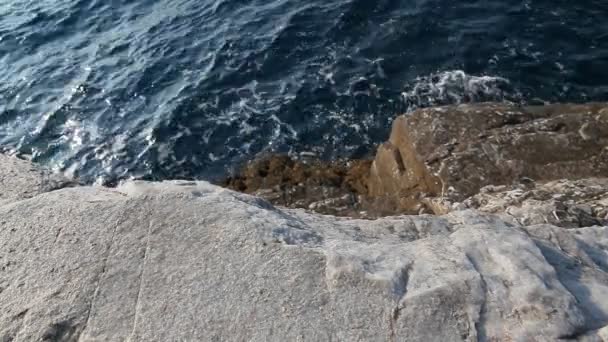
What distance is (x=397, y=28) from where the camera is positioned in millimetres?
13516

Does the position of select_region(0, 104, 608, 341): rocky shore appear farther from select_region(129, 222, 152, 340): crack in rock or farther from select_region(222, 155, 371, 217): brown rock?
select_region(222, 155, 371, 217): brown rock

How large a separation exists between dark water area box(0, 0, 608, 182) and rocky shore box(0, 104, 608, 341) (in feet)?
17.1

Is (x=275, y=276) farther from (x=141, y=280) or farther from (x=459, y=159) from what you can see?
(x=459, y=159)

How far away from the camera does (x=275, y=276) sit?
432 cm

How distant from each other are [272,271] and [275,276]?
0.05 meters

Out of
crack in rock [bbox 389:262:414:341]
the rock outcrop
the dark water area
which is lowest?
the dark water area

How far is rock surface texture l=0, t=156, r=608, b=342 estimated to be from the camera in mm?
3936

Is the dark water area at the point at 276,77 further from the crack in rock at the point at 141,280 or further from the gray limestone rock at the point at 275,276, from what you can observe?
the crack in rock at the point at 141,280

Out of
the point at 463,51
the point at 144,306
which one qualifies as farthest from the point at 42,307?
the point at 463,51

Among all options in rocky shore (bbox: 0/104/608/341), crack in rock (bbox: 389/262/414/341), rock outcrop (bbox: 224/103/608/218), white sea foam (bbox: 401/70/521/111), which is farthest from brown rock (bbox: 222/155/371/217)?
crack in rock (bbox: 389/262/414/341)

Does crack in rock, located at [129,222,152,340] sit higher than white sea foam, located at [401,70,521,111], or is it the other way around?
crack in rock, located at [129,222,152,340]

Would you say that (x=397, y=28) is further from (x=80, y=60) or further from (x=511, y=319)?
(x=511, y=319)

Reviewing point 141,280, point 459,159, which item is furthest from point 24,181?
point 459,159

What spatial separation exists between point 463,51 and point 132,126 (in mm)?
7210
